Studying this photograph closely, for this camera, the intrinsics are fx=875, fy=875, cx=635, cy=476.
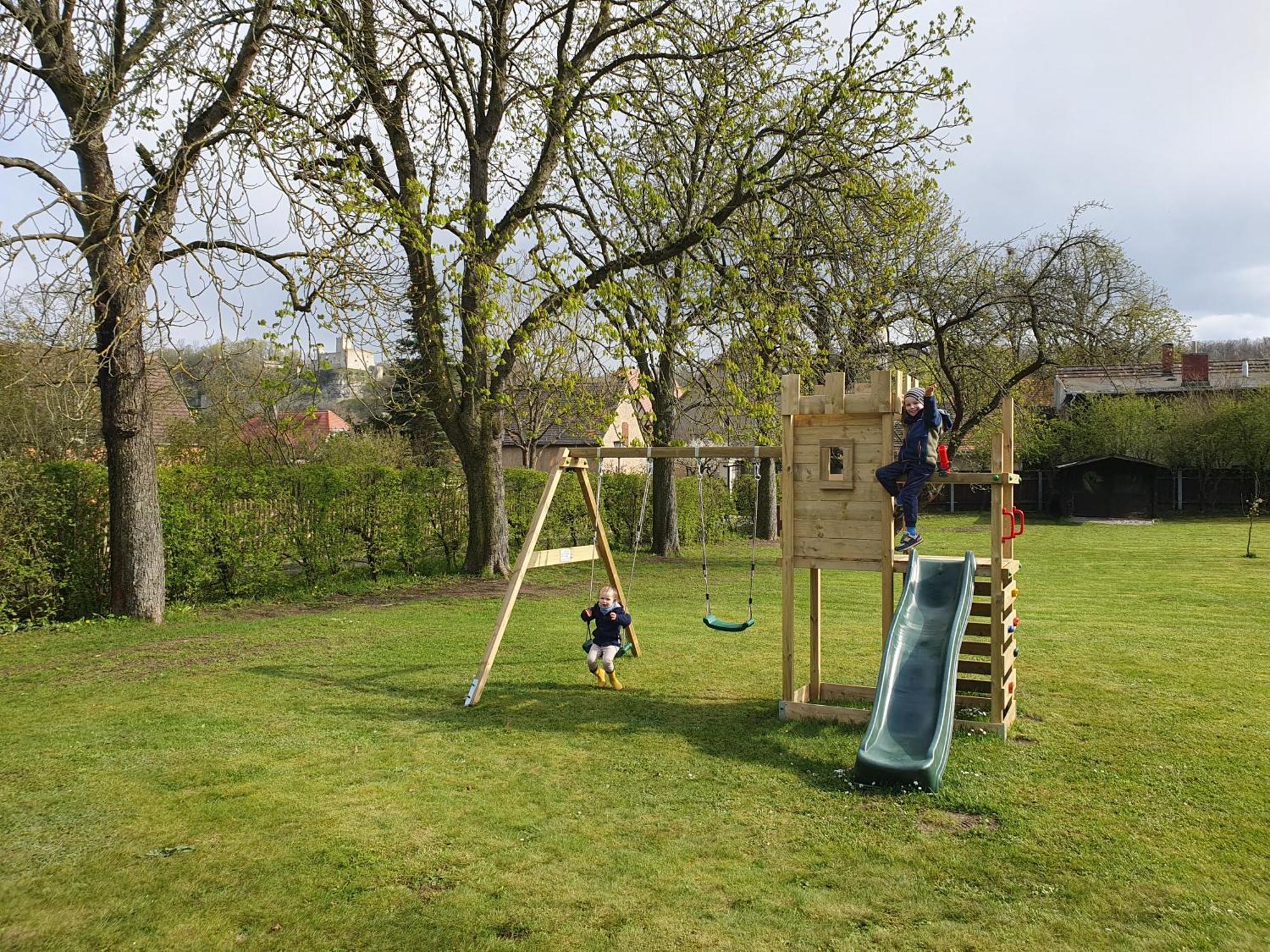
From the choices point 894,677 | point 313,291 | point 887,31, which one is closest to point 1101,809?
point 894,677

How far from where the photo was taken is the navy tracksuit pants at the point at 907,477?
7.20 metres

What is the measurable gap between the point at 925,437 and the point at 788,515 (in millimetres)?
1318

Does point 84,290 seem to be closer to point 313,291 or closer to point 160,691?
point 313,291

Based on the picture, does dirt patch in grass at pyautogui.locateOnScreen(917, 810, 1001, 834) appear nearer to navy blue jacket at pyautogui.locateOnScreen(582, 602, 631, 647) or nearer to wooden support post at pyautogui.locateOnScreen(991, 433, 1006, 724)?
wooden support post at pyautogui.locateOnScreen(991, 433, 1006, 724)

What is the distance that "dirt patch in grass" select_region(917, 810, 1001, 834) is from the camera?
5.08 metres

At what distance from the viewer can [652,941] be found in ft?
12.6

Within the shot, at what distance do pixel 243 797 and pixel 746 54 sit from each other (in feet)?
44.3

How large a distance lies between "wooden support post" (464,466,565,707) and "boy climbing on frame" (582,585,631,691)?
0.78 meters

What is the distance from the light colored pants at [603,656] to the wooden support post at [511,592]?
92 cm

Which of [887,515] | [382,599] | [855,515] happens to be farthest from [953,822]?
[382,599]

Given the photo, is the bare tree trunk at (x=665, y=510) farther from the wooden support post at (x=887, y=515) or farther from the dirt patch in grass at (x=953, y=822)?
the dirt patch in grass at (x=953, y=822)

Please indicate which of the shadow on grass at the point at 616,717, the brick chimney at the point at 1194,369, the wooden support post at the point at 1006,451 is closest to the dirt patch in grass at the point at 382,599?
the shadow on grass at the point at 616,717

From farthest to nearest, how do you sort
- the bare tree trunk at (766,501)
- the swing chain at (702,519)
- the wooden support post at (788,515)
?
the bare tree trunk at (766,501) → the swing chain at (702,519) → the wooden support post at (788,515)

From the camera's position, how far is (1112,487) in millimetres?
34781
